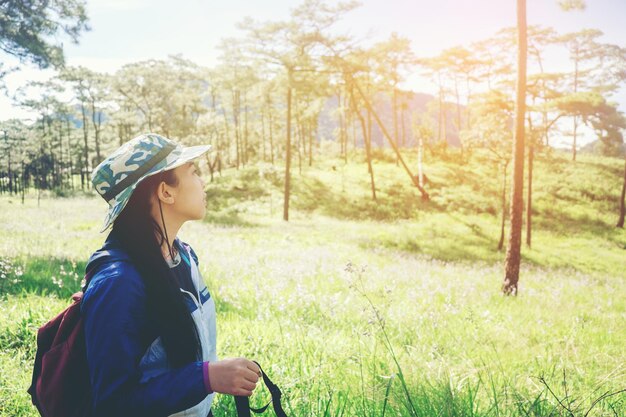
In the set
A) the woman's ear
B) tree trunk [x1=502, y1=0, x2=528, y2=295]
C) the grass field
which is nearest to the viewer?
the woman's ear

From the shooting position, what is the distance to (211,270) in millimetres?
8844

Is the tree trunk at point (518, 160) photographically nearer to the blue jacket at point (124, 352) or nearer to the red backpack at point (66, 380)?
the blue jacket at point (124, 352)

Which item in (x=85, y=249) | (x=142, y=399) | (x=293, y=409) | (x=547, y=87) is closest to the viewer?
(x=142, y=399)

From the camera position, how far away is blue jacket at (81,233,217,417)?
1.42 metres

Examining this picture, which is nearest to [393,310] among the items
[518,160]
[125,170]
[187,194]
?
[187,194]

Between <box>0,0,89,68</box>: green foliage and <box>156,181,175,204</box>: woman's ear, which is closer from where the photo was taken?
<box>156,181,175,204</box>: woman's ear

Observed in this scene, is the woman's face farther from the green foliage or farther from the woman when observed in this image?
the green foliage

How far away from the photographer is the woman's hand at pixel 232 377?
1.51 meters

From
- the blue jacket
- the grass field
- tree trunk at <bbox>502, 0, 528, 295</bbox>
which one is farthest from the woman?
tree trunk at <bbox>502, 0, 528, 295</bbox>

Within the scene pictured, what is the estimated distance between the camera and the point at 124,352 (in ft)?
4.71

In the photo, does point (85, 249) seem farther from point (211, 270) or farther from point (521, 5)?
point (521, 5)

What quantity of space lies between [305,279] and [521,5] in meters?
8.44

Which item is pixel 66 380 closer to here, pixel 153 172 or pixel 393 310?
pixel 153 172

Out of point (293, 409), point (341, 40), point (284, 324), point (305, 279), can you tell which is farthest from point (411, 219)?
point (293, 409)
